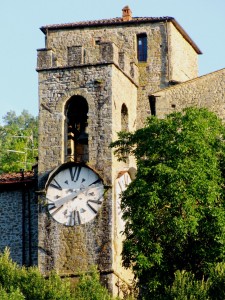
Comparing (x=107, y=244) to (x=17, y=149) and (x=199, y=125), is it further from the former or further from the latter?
(x=17, y=149)

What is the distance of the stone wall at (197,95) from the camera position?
55.0 meters

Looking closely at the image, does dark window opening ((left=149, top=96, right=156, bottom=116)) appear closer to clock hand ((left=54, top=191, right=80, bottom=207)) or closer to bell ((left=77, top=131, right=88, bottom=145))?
bell ((left=77, top=131, right=88, bottom=145))

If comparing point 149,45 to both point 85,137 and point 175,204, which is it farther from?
point 175,204

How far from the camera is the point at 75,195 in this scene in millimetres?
51406

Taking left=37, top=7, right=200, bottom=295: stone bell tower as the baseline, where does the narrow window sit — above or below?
above

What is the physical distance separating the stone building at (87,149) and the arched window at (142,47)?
19.2 ft

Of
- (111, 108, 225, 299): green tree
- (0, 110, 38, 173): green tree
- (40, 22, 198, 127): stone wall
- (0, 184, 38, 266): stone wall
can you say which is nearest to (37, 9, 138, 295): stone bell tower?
(0, 184, 38, 266): stone wall

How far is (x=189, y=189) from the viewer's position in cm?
4688

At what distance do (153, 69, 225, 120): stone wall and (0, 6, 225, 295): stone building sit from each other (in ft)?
0.11

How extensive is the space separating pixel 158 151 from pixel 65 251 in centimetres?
539

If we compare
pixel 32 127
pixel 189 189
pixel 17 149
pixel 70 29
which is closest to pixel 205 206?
pixel 189 189

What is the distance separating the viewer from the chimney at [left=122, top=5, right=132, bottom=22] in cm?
6322

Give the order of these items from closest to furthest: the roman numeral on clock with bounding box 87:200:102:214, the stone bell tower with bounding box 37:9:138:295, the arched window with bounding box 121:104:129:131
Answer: the stone bell tower with bounding box 37:9:138:295 → the roman numeral on clock with bounding box 87:200:102:214 → the arched window with bounding box 121:104:129:131

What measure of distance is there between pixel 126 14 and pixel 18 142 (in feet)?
67.1
